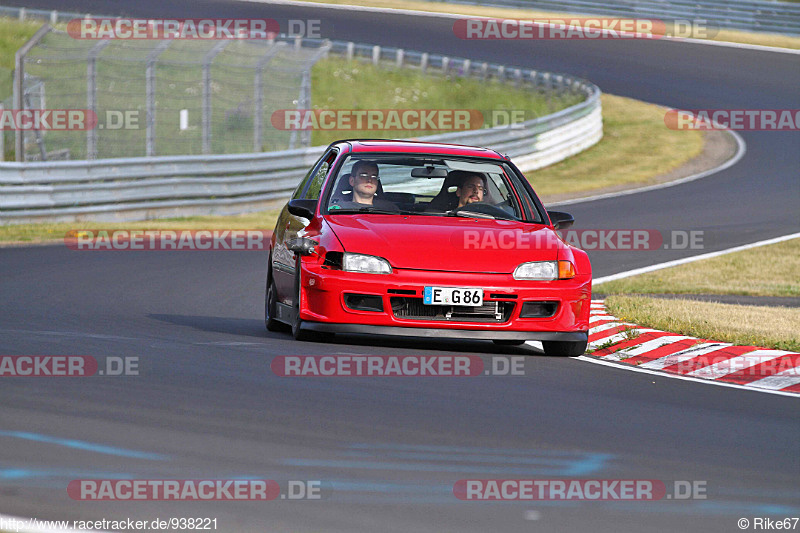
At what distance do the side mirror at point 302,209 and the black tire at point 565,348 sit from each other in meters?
1.91

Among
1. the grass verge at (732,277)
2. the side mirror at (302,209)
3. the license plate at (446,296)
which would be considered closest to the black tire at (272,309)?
the side mirror at (302,209)

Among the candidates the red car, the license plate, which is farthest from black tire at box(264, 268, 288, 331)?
the license plate

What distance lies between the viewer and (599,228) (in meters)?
20.9

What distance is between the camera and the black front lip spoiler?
880cm

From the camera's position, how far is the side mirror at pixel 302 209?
9.70 metres

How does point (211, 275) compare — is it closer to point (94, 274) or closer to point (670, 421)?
point (94, 274)

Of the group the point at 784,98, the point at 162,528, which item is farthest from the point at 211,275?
the point at 784,98

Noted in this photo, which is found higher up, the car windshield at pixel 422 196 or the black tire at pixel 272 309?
the car windshield at pixel 422 196

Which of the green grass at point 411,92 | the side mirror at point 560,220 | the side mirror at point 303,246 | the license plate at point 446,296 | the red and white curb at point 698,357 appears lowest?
the green grass at point 411,92

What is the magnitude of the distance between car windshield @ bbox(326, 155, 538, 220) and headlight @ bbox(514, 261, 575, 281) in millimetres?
928

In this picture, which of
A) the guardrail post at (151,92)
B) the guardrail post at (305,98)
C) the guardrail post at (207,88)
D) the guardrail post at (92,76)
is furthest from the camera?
the guardrail post at (305,98)

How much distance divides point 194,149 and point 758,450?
25.4 m

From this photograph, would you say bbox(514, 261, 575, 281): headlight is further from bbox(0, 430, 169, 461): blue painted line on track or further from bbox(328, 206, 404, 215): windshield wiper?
bbox(0, 430, 169, 461): blue painted line on track

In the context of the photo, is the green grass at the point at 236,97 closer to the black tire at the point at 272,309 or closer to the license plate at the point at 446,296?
the black tire at the point at 272,309
